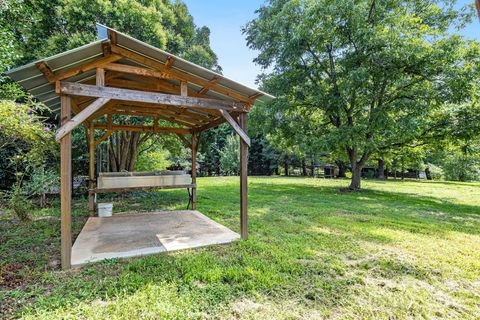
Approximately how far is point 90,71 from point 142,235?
2630 mm

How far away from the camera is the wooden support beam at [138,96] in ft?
9.76

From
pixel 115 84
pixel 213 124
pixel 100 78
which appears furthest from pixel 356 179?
pixel 100 78

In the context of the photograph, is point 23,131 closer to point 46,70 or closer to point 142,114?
point 142,114

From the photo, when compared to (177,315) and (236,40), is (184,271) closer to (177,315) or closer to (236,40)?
(177,315)

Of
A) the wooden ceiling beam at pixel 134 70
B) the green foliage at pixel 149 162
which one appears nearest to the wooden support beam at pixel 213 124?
the wooden ceiling beam at pixel 134 70

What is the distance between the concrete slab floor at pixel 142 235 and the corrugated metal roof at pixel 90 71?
2.27 m

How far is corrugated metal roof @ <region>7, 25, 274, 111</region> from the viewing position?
281cm

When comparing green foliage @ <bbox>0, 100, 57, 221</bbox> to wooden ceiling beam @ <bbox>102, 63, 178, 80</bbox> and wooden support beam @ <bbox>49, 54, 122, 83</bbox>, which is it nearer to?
wooden support beam @ <bbox>49, 54, 122, 83</bbox>

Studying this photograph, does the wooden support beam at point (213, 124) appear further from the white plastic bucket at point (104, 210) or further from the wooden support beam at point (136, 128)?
the white plastic bucket at point (104, 210)

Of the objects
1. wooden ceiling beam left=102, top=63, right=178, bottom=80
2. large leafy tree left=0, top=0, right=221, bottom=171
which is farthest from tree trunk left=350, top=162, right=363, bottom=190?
wooden ceiling beam left=102, top=63, right=178, bottom=80

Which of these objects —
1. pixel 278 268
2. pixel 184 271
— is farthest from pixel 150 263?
pixel 278 268

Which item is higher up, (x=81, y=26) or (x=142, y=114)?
(x=81, y=26)

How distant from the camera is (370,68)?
9055 millimetres

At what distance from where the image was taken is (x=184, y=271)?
282 centimetres
